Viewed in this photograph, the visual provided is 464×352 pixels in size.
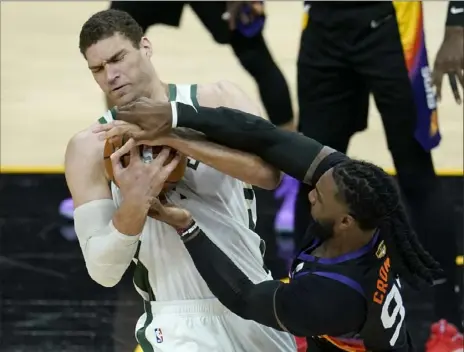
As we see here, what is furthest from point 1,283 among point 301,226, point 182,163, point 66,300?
point 182,163

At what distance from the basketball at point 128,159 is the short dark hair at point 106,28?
32 centimetres

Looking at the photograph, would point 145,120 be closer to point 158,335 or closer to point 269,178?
point 269,178

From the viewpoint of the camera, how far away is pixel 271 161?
2.59 m

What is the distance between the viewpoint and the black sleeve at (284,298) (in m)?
2.39

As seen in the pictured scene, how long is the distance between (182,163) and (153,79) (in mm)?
321

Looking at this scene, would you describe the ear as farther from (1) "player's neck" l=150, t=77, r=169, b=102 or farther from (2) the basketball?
(2) the basketball

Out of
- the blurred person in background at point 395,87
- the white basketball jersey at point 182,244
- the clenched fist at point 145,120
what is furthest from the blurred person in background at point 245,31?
the clenched fist at point 145,120

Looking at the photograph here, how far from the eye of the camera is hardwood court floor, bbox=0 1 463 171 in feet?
19.3

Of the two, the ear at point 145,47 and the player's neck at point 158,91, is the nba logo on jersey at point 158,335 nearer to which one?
the player's neck at point 158,91

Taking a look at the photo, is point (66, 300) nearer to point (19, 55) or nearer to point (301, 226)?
point (301, 226)

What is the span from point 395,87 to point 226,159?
5.43 feet

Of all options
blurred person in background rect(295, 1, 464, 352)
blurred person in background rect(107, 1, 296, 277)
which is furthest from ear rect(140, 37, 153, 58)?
blurred person in background rect(107, 1, 296, 277)

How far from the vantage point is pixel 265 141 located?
8.43 ft

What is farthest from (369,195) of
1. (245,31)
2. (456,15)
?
(245,31)
